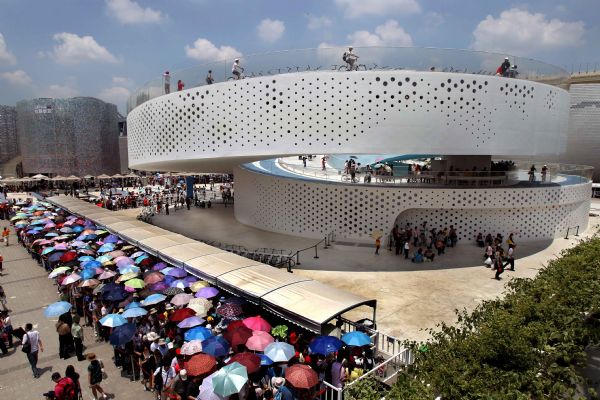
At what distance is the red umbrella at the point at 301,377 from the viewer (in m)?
6.26

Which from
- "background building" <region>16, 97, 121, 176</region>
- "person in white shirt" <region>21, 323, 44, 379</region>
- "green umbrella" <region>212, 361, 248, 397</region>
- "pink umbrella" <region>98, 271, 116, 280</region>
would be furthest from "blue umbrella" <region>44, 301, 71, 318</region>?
"background building" <region>16, 97, 121, 176</region>

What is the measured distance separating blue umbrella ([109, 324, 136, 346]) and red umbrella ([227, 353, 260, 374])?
2481 millimetres

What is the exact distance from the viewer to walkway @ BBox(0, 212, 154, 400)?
25.9 feet

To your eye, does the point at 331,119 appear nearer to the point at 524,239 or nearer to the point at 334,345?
the point at 334,345

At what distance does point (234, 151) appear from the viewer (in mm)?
17031

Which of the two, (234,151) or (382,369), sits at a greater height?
(234,151)

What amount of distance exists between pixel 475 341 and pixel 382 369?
186cm

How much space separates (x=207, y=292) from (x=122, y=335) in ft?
8.49

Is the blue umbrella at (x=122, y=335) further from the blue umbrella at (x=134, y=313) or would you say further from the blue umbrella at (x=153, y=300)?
the blue umbrella at (x=153, y=300)

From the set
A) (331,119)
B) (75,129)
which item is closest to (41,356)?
(331,119)

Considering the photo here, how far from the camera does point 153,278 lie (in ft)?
37.0

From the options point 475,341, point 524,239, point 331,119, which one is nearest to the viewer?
point 475,341

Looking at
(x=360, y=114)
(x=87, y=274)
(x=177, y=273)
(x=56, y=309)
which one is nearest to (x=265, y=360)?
(x=177, y=273)

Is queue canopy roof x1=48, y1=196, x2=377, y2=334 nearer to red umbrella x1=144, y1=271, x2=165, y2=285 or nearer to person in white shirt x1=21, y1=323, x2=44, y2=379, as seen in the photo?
red umbrella x1=144, y1=271, x2=165, y2=285
